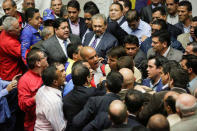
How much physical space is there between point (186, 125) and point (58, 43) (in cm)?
281

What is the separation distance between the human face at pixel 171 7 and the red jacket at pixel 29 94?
136 inches

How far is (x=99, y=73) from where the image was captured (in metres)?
5.15

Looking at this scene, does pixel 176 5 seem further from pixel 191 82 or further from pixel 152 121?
pixel 152 121

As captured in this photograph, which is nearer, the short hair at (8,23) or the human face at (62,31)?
the short hair at (8,23)

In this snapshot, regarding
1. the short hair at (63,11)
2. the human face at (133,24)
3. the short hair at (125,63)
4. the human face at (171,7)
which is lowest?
the short hair at (125,63)

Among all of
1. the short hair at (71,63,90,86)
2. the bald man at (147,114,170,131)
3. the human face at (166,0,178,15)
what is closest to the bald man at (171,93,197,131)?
the bald man at (147,114,170,131)

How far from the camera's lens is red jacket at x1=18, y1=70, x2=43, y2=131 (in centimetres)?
447

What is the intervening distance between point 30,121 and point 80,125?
1.22 m

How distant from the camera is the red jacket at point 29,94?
14.7ft

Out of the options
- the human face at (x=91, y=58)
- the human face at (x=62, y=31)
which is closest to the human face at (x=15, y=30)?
the human face at (x=62, y=31)

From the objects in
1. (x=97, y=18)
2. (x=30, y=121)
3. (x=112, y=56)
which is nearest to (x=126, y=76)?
(x=112, y=56)

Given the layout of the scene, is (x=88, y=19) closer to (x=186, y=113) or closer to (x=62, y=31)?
(x=62, y=31)

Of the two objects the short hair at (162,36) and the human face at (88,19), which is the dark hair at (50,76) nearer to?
the short hair at (162,36)

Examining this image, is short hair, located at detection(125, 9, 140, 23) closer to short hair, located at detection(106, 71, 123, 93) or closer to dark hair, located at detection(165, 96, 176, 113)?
short hair, located at detection(106, 71, 123, 93)
